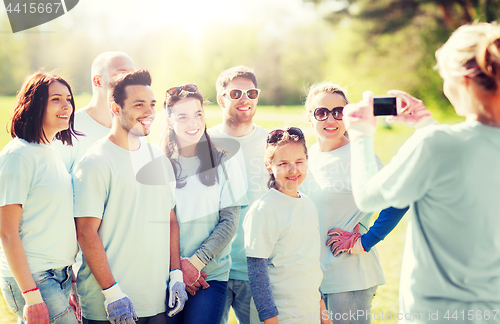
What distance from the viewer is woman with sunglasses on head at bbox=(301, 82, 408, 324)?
252 cm

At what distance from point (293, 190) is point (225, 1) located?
4052cm

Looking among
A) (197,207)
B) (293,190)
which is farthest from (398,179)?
(197,207)

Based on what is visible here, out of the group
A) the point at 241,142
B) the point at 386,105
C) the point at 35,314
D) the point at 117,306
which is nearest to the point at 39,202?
the point at 35,314

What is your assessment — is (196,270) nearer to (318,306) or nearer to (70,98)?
(318,306)

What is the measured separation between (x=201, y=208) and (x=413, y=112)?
140 centimetres

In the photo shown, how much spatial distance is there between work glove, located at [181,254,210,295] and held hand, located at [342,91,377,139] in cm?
128

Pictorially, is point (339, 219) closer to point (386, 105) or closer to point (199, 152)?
point (386, 105)

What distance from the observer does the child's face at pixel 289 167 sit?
242 cm

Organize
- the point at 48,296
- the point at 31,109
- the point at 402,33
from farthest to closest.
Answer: the point at 402,33, the point at 31,109, the point at 48,296

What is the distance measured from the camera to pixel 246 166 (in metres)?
3.01

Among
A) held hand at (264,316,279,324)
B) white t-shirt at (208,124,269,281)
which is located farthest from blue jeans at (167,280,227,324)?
held hand at (264,316,279,324)

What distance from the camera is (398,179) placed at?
155cm

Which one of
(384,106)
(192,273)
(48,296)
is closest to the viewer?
(384,106)

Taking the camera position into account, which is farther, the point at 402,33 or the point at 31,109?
the point at 402,33
